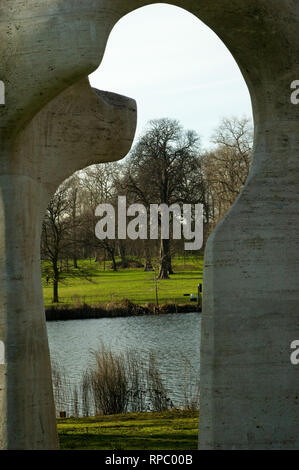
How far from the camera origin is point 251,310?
5801mm

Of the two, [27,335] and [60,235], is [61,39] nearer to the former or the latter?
[27,335]

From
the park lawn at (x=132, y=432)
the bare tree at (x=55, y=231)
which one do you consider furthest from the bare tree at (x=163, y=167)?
the park lawn at (x=132, y=432)

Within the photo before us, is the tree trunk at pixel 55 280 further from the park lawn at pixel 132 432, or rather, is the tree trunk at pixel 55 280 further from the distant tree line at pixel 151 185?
the park lawn at pixel 132 432

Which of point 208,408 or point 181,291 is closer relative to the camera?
point 208,408

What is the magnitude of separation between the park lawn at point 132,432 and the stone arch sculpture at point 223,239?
6.02ft

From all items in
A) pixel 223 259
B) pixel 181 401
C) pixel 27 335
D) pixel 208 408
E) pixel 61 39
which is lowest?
pixel 181 401

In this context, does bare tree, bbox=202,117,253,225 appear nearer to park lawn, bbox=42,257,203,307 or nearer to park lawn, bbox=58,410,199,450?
park lawn, bbox=42,257,203,307

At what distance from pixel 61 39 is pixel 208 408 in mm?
3166

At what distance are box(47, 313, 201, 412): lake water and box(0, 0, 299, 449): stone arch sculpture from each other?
20.9 ft

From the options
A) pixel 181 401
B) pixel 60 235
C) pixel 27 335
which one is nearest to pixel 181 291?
pixel 60 235

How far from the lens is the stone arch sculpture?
5.58 m

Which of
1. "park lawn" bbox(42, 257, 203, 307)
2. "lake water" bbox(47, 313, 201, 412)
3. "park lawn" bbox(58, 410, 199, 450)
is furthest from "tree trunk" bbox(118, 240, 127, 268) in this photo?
"park lawn" bbox(58, 410, 199, 450)

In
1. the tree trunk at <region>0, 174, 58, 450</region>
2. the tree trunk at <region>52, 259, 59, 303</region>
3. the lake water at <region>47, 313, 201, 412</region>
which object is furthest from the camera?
the tree trunk at <region>52, 259, 59, 303</region>

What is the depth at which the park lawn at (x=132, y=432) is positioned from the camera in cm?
807
